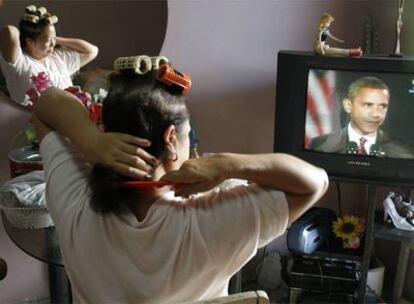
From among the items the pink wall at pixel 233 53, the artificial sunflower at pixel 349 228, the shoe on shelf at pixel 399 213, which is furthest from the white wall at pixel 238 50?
the shoe on shelf at pixel 399 213

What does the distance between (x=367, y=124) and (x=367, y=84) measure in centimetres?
16

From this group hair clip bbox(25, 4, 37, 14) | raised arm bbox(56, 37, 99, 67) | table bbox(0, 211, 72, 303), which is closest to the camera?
table bbox(0, 211, 72, 303)

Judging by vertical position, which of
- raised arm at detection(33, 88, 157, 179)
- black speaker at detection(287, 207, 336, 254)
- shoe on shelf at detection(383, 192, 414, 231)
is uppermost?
raised arm at detection(33, 88, 157, 179)

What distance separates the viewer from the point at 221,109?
85.9 inches

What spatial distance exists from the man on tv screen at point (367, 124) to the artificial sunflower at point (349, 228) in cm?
39

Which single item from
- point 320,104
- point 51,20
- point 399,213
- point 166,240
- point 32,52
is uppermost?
point 51,20

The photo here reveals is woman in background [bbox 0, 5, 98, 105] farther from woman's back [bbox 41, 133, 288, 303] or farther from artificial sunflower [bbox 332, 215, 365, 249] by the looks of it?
artificial sunflower [bbox 332, 215, 365, 249]

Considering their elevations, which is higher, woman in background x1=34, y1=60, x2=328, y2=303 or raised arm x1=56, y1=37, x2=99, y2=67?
raised arm x1=56, y1=37, x2=99, y2=67

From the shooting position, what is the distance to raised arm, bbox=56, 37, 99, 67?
70.7 inches

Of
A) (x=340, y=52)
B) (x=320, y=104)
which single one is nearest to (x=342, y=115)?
(x=320, y=104)

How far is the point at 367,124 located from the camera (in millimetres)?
1849

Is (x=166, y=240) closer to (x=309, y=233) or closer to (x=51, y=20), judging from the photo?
(x=51, y=20)

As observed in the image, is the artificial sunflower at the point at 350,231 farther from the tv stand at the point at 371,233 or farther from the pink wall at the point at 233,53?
the pink wall at the point at 233,53

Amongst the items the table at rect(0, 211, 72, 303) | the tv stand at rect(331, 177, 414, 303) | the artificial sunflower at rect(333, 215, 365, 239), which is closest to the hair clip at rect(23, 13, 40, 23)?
the table at rect(0, 211, 72, 303)
